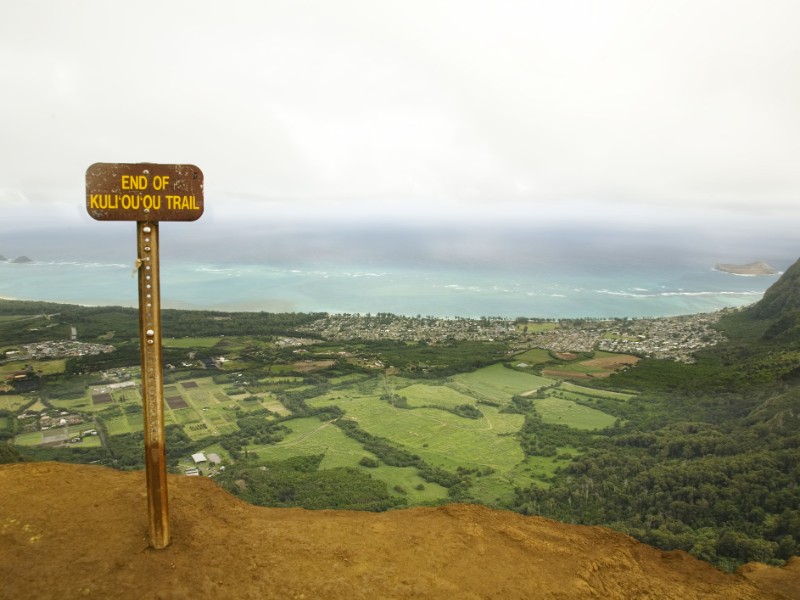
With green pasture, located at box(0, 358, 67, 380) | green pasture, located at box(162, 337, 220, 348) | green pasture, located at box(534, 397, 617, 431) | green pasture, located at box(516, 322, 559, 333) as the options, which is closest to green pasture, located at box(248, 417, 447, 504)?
green pasture, located at box(534, 397, 617, 431)

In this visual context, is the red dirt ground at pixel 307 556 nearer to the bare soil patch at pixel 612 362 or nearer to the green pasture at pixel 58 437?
the green pasture at pixel 58 437

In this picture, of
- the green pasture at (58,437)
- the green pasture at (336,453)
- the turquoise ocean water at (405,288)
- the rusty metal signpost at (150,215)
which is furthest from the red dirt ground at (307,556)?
the turquoise ocean water at (405,288)

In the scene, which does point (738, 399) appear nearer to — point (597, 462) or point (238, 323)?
point (597, 462)

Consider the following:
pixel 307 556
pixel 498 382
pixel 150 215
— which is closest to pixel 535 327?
pixel 498 382

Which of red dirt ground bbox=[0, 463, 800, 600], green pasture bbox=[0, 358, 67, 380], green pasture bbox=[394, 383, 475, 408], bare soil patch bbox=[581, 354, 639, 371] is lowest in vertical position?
green pasture bbox=[394, 383, 475, 408]

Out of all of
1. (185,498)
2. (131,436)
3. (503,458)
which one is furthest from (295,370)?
(185,498)

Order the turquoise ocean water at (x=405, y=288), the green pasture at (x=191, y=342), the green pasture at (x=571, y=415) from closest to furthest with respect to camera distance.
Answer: the green pasture at (x=571, y=415) → the green pasture at (x=191, y=342) → the turquoise ocean water at (x=405, y=288)

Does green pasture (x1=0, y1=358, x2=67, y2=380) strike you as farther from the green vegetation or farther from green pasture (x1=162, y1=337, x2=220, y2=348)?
green pasture (x1=162, y1=337, x2=220, y2=348)

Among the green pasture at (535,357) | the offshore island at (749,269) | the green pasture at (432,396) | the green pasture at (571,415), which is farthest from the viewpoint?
the offshore island at (749,269)
